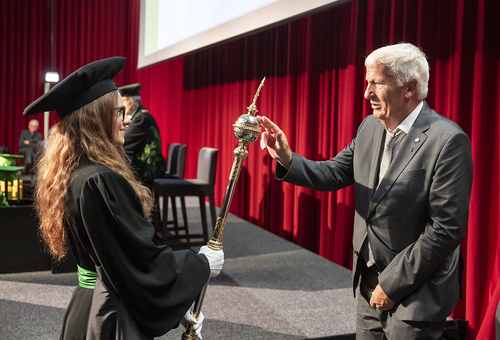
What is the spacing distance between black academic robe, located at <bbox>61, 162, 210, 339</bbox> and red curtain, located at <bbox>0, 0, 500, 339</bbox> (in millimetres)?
1794

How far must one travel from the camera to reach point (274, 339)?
2393 millimetres

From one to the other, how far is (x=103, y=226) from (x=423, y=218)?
0.93 meters

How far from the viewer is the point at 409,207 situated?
1.33 metres

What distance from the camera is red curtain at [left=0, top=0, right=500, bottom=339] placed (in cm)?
248

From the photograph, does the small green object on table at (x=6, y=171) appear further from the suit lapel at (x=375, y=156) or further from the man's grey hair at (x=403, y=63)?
the man's grey hair at (x=403, y=63)

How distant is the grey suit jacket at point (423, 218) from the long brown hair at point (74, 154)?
0.73 m

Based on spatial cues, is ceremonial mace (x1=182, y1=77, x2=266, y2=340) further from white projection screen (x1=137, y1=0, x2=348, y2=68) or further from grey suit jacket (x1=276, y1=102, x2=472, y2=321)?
white projection screen (x1=137, y1=0, x2=348, y2=68)

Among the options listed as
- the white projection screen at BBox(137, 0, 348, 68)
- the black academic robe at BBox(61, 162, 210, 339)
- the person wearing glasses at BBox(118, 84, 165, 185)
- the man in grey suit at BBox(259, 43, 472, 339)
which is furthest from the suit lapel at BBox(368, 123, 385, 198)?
the person wearing glasses at BBox(118, 84, 165, 185)

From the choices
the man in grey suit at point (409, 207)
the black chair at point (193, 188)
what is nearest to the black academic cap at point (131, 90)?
the black chair at point (193, 188)

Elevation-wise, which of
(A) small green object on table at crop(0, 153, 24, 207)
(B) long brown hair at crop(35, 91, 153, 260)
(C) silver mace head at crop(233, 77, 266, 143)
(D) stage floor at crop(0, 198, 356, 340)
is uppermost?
(C) silver mace head at crop(233, 77, 266, 143)

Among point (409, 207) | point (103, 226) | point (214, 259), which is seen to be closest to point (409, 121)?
point (409, 207)

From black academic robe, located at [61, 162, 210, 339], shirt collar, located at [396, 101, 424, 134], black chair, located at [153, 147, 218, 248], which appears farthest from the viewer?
black chair, located at [153, 147, 218, 248]

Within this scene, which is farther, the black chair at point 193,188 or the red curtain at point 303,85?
the black chair at point 193,188

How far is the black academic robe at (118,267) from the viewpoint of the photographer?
3.66 ft
